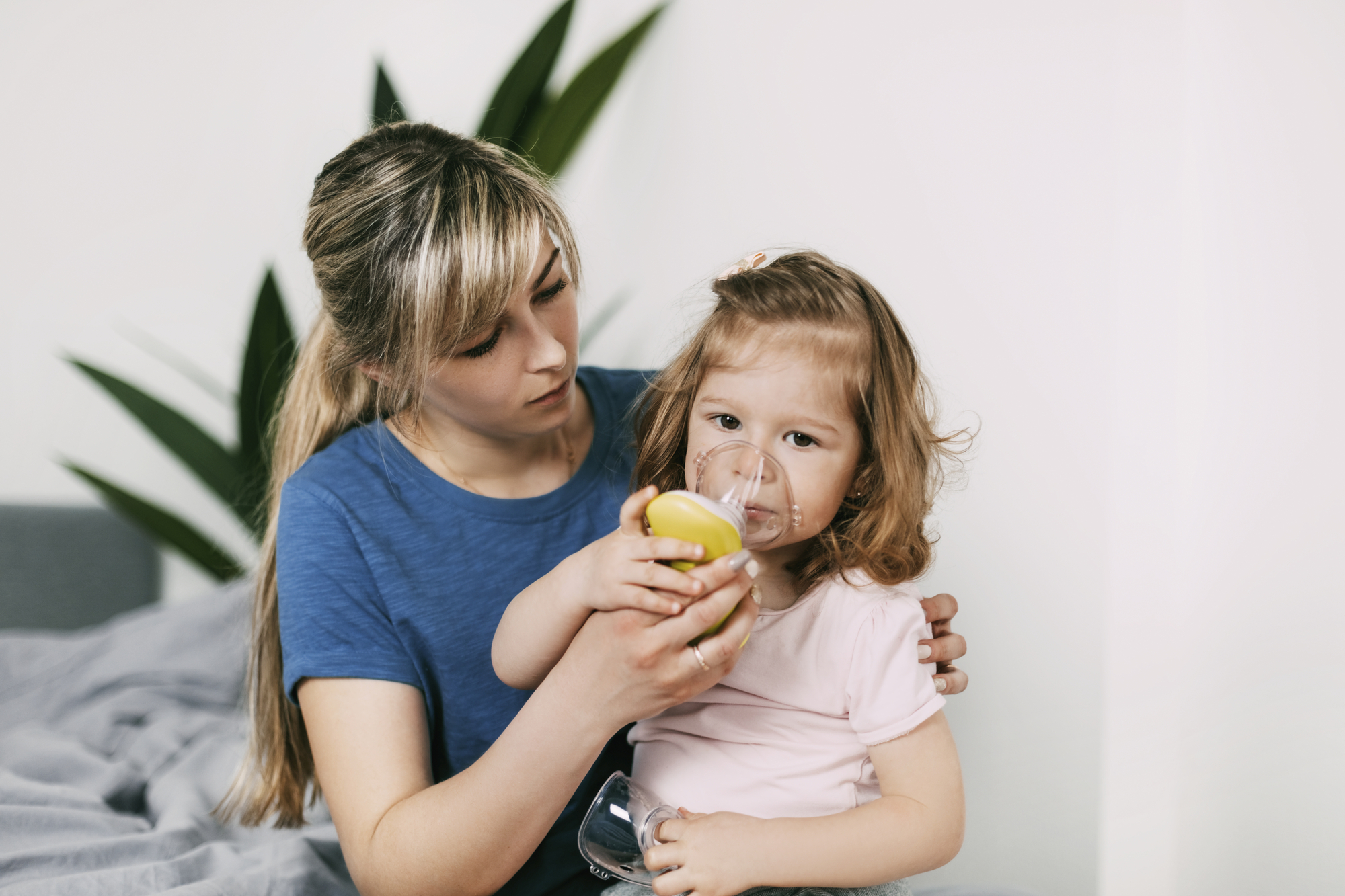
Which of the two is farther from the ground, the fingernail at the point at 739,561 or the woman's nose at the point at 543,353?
the woman's nose at the point at 543,353

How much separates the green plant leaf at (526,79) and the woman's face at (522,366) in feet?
3.76

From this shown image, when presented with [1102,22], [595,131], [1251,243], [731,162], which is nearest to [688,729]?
[1251,243]

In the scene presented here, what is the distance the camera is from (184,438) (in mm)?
2154

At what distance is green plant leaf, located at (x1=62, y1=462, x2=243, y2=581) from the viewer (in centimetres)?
213

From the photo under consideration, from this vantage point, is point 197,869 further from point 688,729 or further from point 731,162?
point 731,162

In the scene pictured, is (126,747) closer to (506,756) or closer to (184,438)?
(184,438)

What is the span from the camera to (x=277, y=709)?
1.23 metres

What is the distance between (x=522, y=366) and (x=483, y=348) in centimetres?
5

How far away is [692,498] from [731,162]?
1260mm

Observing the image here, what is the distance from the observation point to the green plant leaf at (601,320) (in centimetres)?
205

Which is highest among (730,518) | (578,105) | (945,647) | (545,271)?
(578,105)

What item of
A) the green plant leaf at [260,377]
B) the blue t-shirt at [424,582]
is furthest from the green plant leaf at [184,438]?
the blue t-shirt at [424,582]

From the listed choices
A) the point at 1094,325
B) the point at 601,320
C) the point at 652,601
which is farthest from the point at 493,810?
the point at 601,320

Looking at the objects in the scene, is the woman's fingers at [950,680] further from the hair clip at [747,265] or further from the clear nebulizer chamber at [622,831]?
the hair clip at [747,265]
